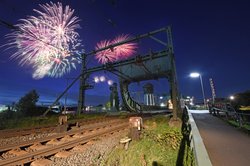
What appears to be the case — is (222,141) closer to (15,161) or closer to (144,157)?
(144,157)

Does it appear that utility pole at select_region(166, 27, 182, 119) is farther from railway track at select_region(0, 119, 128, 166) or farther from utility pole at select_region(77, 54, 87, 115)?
utility pole at select_region(77, 54, 87, 115)

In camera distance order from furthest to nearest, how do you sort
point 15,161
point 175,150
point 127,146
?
1. point 127,146
2. point 175,150
3. point 15,161

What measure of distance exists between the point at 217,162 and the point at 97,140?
5437 millimetres

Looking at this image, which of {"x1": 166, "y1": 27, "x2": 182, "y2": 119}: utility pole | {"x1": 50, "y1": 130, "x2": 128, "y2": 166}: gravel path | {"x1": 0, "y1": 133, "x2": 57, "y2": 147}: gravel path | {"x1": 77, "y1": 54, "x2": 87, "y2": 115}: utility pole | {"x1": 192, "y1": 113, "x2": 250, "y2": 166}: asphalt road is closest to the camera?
{"x1": 192, "y1": 113, "x2": 250, "y2": 166}: asphalt road

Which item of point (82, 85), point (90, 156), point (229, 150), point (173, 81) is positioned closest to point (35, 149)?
point (90, 156)

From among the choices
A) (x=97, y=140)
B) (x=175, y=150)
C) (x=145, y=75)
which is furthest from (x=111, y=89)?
(x=175, y=150)

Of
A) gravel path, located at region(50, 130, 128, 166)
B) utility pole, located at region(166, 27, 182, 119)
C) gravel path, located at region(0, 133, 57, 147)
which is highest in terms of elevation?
utility pole, located at region(166, 27, 182, 119)

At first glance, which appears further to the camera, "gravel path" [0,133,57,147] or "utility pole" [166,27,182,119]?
"utility pole" [166,27,182,119]

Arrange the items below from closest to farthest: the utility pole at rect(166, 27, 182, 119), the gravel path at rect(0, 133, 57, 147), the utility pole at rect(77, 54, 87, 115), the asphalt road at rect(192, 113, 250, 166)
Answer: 1. the asphalt road at rect(192, 113, 250, 166)
2. the gravel path at rect(0, 133, 57, 147)
3. the utility pole at rect(166, 27, 182, 119)
4. the utility pole at rect(77, 54, 87, 115)

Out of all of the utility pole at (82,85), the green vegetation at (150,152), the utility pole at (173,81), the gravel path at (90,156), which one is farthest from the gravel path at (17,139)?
the utility pole at (82,85)

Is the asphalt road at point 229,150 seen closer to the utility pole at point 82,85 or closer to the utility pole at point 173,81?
the utility pole at point 173,81

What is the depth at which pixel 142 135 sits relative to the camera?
8398mm

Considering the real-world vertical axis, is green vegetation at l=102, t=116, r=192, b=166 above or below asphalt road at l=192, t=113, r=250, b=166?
below

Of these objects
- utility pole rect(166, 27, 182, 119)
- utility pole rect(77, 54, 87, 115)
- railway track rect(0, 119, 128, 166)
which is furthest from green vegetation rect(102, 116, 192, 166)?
utility pole rect(77, 54, 87, 115)
